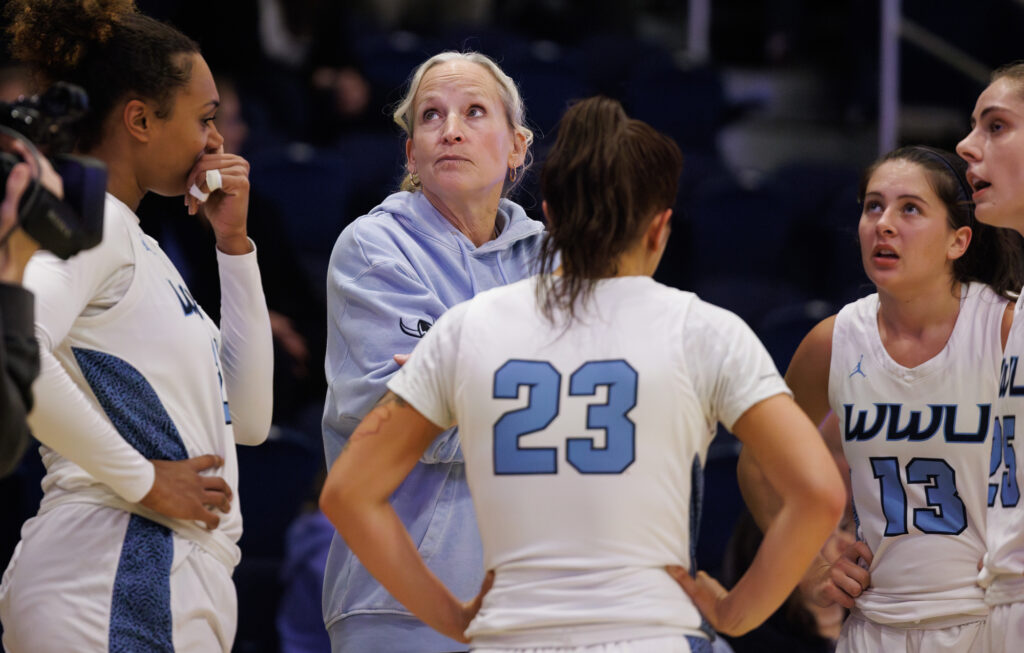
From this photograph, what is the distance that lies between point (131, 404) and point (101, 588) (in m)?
0.35

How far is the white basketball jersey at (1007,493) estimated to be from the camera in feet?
8.62

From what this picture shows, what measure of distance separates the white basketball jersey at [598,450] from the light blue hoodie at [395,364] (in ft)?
1.81

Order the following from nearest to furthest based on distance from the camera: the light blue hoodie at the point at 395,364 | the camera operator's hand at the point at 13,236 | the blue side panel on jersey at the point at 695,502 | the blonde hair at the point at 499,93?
the camera operator's hand at the point at 13,236
the blue side panel on jersey at the point at 695,502
the light blue hoodie at the point at 395,364
the blonde hair at the point at 499,93

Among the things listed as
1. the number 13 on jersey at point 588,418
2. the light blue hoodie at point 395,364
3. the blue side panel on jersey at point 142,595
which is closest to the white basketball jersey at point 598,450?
the number 13 on jersey at point 588,418

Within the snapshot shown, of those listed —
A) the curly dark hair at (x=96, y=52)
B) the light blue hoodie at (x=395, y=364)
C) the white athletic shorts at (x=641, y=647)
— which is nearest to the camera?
the white athletic shorts at (x=641, y=647)

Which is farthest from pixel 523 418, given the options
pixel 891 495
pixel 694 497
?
pixel 891 495

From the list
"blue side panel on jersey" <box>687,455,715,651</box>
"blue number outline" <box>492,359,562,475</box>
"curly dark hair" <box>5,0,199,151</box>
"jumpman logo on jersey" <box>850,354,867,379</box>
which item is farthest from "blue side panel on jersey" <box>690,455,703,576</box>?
"curly dark hair" <box>5,0,199,151</box>

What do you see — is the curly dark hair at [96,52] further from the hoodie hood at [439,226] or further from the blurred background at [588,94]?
the blurred background at [588,94]

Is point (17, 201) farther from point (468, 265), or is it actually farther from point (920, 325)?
point (920, 325)

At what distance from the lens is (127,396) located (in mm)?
2502

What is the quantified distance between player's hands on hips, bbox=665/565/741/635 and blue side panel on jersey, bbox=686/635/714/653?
0.05 meters

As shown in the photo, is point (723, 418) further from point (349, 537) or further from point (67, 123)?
point (67, 123)

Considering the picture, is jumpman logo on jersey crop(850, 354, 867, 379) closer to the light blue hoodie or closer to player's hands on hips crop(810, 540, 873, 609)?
player's hands on hips crop(810, 540, 873, 609)

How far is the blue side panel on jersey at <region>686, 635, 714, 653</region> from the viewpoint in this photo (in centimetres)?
213
